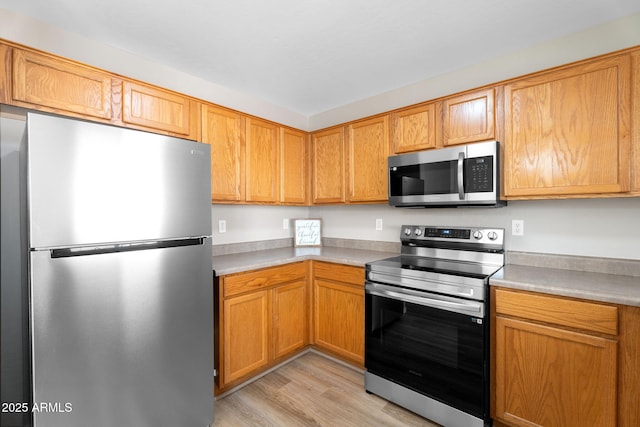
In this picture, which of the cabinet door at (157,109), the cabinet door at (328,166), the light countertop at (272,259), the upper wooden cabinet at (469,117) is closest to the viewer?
the cabinet door at (157,109)

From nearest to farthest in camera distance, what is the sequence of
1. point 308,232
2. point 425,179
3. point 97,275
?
point 97,275 < point 425,179 < point 308,232

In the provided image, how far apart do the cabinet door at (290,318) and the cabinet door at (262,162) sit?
0.87 meters

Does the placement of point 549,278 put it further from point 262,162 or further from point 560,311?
point 262,162

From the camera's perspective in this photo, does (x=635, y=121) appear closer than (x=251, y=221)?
Yes

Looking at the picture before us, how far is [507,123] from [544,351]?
1.40m

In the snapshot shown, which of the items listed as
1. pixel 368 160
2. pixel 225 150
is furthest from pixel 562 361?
pixel 225 150

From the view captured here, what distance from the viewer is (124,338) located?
140 centimetres

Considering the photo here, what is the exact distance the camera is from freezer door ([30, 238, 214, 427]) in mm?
1208

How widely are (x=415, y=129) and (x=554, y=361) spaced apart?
1.75 meters

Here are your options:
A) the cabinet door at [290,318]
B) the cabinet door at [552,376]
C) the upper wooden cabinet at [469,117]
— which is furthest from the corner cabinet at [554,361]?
the cabinet door at [290,318]

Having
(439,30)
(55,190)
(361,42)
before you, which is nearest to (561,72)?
(439,30)

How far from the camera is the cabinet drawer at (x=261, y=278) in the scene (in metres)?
2.04

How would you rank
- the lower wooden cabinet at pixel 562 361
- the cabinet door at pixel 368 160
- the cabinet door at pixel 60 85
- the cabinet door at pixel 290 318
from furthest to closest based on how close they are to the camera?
1. the cabinet door at pixel 368 160
2. the cabinet door at pixel 290 318
3. the cabinet door at pixel 60 85
4. the lower wooden cabinet at pixel 562 361

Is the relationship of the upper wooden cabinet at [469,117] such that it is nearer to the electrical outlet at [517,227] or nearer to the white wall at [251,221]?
the electrical outlet at [517,227]
